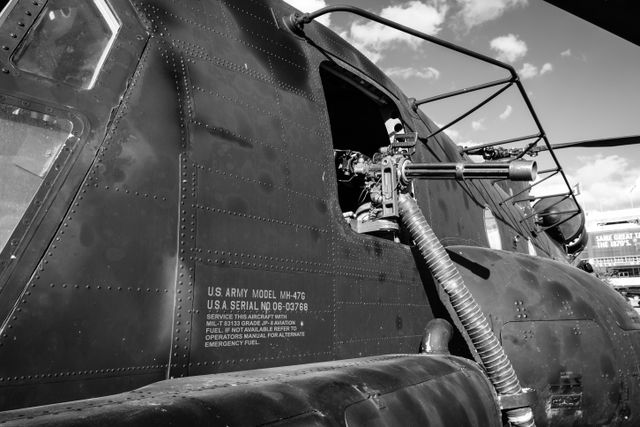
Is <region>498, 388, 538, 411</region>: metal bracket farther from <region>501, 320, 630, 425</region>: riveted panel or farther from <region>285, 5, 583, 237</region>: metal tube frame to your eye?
<region>285, 5, 583, 237</region>: metal tube frame

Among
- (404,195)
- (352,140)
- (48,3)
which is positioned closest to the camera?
(48,3)

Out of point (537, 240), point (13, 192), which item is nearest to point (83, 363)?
→ point (13, 192)

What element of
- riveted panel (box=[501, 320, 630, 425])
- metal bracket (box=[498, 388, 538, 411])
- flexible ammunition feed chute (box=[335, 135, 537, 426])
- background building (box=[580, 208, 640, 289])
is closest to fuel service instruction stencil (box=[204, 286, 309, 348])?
flexible ammunition feed chute (box=[335, 135, 537, 426])

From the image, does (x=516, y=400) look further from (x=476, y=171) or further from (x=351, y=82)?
(x=351, y=82)

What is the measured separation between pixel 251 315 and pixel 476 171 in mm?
2440

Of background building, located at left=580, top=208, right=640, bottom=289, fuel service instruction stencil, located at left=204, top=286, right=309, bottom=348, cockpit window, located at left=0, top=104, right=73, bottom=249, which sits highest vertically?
background building, located at left=580, top=208, right=640, bottom=289

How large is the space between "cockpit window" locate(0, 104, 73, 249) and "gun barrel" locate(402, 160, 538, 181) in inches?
121

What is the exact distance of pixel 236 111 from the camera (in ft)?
12.1

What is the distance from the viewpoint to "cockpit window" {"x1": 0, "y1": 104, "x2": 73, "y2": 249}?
2.40 m

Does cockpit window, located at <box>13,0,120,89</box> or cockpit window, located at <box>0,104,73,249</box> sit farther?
cockpit window, located at <box>13,0,120,89</box>

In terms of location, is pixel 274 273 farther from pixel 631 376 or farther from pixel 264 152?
pixel 631 376

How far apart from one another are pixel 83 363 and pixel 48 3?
1874mm

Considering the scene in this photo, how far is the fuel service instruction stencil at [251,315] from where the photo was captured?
10.5ft

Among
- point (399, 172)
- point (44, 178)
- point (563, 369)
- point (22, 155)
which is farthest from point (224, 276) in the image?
point (563, 369)
